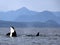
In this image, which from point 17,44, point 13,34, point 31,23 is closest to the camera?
point 17,44

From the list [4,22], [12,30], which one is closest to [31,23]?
[4,22]

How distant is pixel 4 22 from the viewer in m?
182

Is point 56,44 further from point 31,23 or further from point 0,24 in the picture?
point 31,23

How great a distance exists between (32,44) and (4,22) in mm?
145058

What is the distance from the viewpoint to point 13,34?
155 feet

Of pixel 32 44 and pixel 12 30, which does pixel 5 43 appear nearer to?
pixel 32 44

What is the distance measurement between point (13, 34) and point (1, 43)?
8.96 m

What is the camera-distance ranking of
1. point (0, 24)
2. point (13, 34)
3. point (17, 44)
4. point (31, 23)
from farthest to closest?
point (31, 23), point (0, 24), point (13, 34), point (17, 44)

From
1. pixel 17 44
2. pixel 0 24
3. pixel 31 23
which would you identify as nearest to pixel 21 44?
pixel 17 44

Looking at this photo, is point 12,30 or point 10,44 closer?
point 10,44

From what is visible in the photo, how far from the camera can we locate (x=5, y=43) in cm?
3866

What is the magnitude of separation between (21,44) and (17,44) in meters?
0.46

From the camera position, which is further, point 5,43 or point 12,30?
point 12,30

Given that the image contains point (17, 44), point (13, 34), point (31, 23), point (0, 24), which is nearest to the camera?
point (17, 44)
